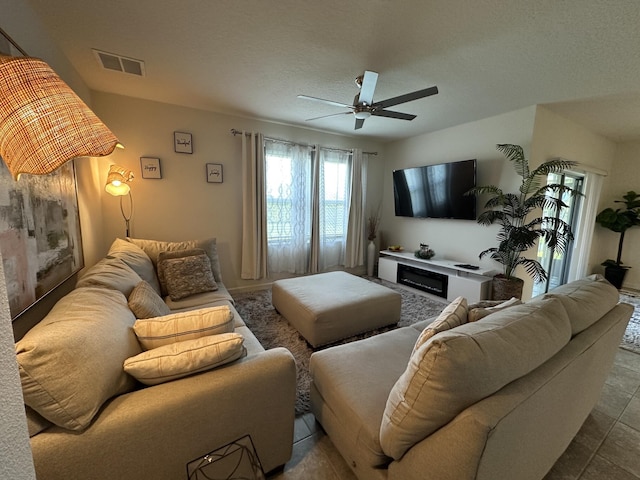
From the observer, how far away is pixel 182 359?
3.26 ft

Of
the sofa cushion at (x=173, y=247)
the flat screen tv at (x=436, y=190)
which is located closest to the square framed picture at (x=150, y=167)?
the sofa cushion at (x=173, y=247)

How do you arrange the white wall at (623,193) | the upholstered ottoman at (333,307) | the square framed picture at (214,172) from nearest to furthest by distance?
1. the upholstered ottoman at (333,307)
2. the square framed picture at (214,172)
3. the white wall at (623,193)

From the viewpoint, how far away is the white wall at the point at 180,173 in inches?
112

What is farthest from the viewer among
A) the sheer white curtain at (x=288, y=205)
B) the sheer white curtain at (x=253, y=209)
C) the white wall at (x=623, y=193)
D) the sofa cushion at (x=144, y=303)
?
the white wall at (x=623, y=193)

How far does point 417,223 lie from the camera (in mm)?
4223

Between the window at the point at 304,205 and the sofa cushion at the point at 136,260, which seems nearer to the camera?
the sofa cushion at the point at 136,260

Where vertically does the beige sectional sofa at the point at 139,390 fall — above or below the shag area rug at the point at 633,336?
above

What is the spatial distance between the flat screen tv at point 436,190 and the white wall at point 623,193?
2.84m

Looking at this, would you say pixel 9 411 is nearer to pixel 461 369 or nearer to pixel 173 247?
pixel 461 369

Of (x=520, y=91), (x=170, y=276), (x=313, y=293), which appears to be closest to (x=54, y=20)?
(x=170, y=276)

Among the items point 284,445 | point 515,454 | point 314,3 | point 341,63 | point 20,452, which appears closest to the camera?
point 20,452

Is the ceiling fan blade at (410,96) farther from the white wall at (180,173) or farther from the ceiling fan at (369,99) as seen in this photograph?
the white wall at (180,173)

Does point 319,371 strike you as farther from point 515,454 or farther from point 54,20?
point 54,20

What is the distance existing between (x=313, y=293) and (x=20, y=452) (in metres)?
2.03
